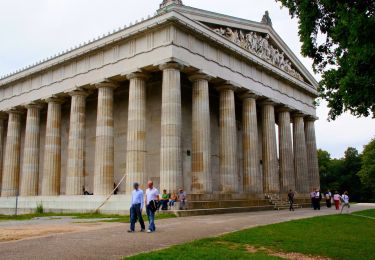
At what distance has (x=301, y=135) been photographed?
52.7 metres

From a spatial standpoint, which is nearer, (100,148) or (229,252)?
(229,252)

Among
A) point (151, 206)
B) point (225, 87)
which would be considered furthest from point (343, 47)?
point (225, 87)

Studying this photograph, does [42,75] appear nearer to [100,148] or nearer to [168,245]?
[100,148]

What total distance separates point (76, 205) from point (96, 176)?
311cm

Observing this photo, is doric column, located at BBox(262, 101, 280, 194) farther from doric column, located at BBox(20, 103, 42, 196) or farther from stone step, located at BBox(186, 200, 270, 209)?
doric column, located at BBox(20, 103, 42, 196)

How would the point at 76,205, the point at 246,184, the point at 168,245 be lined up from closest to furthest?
the point at 168,245 → the point at 76,205 → the point at 246,184

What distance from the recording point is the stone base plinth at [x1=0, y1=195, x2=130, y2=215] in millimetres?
32969

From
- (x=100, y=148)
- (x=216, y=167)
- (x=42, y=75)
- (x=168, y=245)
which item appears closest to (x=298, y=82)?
(x=216, y=167)

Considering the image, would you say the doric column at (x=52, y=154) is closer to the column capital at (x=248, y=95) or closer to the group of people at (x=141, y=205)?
the column capital at (x=248, y=95)

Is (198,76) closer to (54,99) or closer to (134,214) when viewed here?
(54,99)

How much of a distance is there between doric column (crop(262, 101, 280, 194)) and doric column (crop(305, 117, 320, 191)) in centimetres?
978

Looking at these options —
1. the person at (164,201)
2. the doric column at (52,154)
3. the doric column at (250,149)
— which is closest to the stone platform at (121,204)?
the person at (164,201)

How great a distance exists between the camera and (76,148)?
40375 mm

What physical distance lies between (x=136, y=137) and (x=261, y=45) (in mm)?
19888
